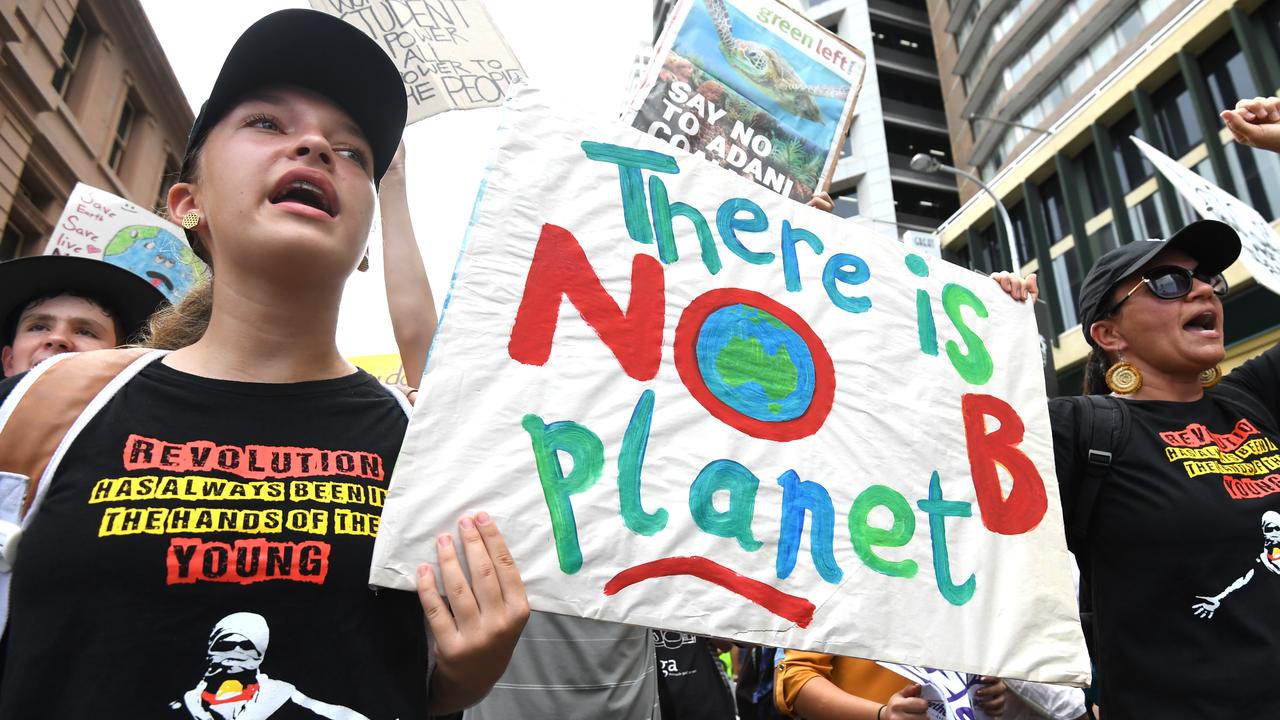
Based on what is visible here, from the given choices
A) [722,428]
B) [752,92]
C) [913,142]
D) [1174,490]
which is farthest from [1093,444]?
[913,142]

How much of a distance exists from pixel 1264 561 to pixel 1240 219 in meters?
1.18

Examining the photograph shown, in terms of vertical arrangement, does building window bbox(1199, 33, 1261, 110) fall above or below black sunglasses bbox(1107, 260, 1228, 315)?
above

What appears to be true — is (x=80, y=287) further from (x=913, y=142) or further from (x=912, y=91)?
(x=912, y=91)

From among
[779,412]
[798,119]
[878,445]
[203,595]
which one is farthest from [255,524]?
[798,119]

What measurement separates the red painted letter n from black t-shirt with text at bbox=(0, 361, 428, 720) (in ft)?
1.33

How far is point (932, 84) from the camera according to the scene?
36.5 meters

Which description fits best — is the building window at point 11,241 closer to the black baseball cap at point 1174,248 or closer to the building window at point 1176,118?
the black baseball cap at point 1174,248

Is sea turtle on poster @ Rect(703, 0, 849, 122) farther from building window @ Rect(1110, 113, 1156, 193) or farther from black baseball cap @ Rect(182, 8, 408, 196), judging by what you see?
building window @ Rect(1110, 113, 1156, 193)

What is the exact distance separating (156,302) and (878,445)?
2.20 metres

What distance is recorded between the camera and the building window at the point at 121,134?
15.5 meters

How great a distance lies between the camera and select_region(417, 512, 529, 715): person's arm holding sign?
116 cm

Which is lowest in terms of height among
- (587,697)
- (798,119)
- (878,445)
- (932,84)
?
(587,697)

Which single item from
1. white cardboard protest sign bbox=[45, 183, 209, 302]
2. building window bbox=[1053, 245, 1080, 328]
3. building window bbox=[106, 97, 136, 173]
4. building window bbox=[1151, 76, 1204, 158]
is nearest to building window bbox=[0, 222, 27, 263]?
building window bbox=[106, 97, 136, 173]

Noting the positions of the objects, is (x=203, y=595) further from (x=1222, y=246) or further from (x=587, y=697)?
(x=1222, y=246)
